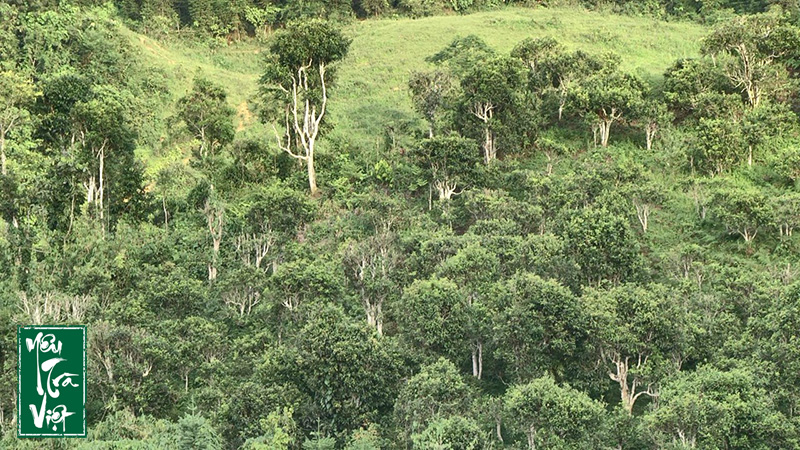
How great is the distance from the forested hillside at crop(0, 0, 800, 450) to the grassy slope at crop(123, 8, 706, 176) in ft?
2.29

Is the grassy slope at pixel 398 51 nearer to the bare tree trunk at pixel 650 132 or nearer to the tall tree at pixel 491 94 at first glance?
the tall tree at pixel 491 94

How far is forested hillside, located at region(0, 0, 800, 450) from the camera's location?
34.8 m

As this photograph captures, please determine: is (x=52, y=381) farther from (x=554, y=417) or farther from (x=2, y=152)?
(x=2, y=152)

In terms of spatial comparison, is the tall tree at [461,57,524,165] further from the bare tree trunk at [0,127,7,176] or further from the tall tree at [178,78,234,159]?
the bare tree trunk at [0,127,7,176]

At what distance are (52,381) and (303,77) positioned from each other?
38.9m

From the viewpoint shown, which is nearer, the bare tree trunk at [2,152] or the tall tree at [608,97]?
the bare tree trunk at [2,152]

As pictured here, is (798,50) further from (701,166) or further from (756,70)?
(701,166)

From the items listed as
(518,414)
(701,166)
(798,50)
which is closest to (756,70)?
(798,50)

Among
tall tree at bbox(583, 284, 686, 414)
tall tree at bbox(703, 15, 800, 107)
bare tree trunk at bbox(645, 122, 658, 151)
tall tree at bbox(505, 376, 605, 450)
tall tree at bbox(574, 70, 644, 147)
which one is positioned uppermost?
tall tree at bbox(703, 15, 800, 107)

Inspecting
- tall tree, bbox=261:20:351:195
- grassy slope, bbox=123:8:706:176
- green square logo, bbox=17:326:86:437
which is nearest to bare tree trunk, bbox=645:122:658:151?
grassy slope, bbox=123:8:706:176

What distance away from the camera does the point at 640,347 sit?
35.7m

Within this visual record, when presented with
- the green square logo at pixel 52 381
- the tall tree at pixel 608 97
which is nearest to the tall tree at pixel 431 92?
the tall tree at pixel 608 97

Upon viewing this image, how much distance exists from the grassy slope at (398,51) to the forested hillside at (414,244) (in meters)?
0.70

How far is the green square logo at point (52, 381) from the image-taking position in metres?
16.9
